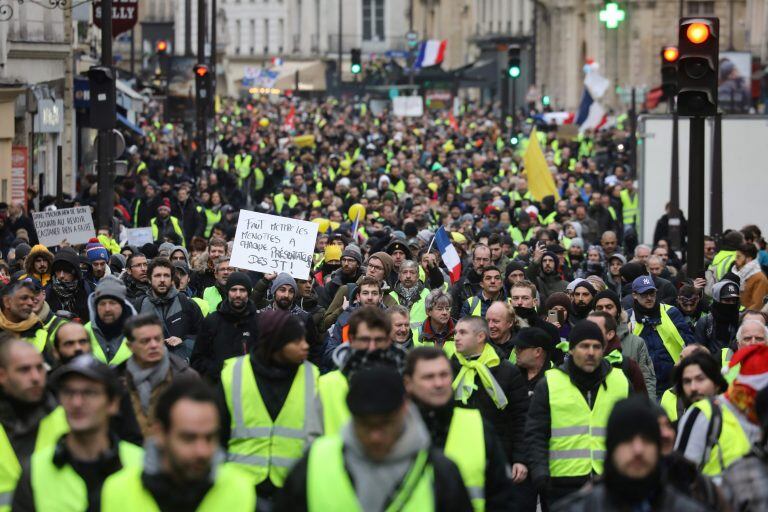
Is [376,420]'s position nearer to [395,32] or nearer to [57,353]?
[57,353]

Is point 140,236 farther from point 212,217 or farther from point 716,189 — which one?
point 716,189

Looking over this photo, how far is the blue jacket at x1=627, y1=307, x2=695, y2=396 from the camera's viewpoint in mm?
12781

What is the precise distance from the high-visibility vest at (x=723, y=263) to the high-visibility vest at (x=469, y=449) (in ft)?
33.0

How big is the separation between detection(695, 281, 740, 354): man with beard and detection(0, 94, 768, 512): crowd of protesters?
15 mm

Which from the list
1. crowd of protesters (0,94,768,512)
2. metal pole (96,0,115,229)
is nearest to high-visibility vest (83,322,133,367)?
crowd of protesters (0,94,768,512)

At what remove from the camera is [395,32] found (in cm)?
12875

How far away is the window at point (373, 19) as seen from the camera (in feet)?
424

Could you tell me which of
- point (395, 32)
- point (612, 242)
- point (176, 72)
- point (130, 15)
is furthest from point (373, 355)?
point (395, 32)

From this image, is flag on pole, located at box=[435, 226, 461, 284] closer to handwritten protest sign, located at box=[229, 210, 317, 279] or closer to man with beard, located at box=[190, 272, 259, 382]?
handwritten protest sign, located at box=[229, 210, 317, 279]

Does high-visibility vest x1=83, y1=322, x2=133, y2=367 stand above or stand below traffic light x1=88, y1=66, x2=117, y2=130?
below

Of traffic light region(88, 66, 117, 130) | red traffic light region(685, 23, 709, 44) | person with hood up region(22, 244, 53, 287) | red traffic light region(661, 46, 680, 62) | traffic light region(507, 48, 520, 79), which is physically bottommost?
person with hood up region(22, 244, 53, 287)

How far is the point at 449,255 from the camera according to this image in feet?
58.1

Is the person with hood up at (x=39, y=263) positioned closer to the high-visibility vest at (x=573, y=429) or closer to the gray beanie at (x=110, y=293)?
the gray beanie at (x=110, y=293)

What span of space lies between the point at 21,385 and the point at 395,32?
122347mm
